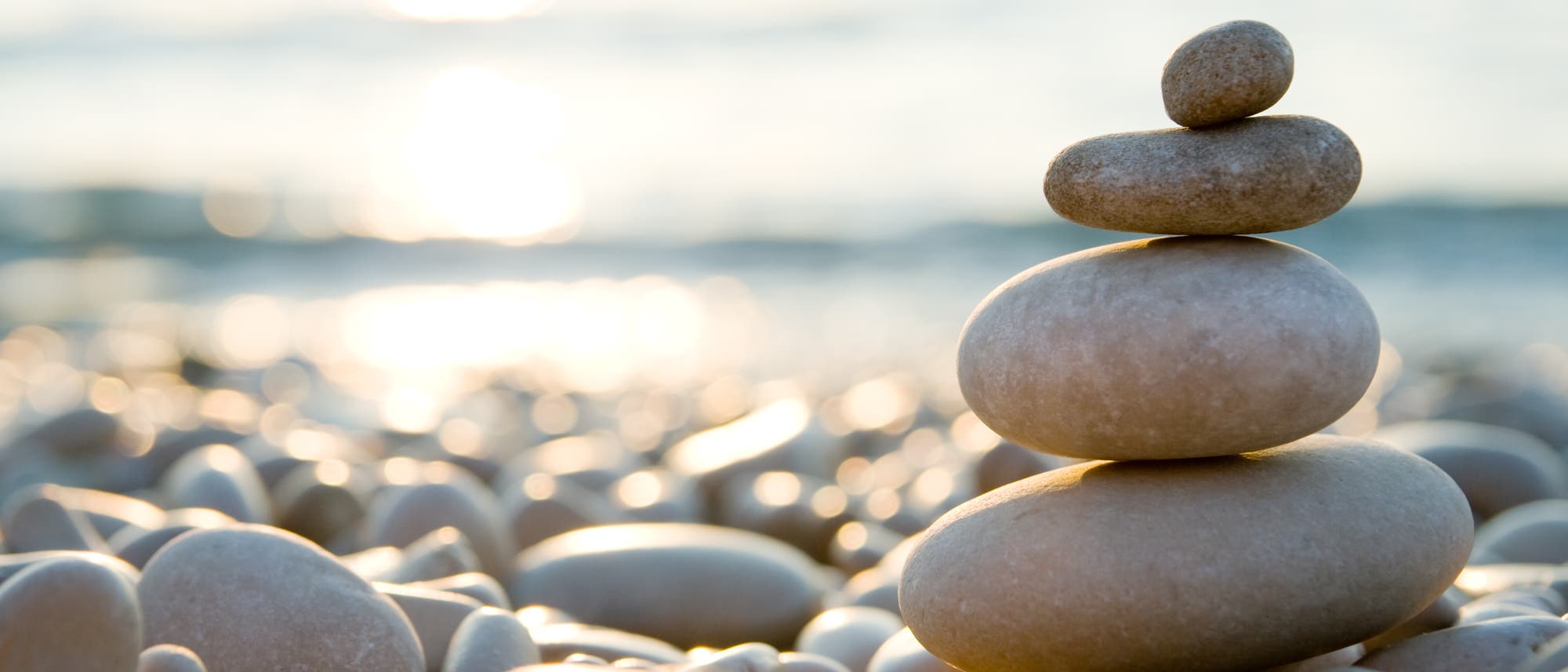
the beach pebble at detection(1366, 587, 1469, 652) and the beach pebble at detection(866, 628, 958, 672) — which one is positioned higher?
the beach pebble at detection(1366, 587, 1469, 652)

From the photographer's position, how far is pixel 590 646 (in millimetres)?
2607

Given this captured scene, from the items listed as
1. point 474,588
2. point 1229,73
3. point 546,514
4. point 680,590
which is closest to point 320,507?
point 546,514

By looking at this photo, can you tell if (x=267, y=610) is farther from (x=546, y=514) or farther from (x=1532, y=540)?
(x=1532, y=540)

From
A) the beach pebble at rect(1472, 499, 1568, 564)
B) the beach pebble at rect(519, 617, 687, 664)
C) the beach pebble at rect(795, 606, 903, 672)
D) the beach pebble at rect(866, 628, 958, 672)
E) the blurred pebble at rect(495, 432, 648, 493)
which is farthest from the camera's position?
the blurred pebble at rect(495, 432, 648, 493)

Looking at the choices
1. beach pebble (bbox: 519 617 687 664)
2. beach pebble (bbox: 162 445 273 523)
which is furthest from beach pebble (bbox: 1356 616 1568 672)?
beach pebble (bbox: 162 445 273 523)

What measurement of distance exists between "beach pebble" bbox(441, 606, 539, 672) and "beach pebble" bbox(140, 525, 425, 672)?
81 millimetres

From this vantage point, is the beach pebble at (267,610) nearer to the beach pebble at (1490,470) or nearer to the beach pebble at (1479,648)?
the beach pebble at (1479,648)

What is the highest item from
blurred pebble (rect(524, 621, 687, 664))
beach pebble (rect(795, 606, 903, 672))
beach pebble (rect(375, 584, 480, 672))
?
beach pebble (rect(375, 584, 480, 672))

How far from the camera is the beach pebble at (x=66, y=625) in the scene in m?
1.84

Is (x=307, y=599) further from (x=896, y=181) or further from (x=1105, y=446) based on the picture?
(x=896, y=181)

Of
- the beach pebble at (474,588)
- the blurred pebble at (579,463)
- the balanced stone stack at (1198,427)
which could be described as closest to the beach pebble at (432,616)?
the beach pebble at (474,588)

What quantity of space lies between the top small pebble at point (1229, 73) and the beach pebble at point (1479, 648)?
2.84ft

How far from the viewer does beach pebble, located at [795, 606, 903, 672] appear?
2.80 m

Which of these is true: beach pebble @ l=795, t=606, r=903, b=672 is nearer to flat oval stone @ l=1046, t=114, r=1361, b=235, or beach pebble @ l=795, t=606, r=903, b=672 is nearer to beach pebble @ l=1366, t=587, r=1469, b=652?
beach pebble @ l=1366, t=587, r=1469, b=652
